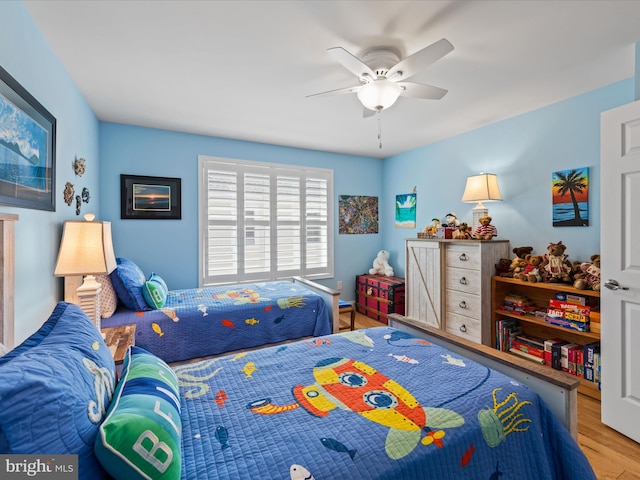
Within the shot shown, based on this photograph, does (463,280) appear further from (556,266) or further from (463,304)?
(556,266)

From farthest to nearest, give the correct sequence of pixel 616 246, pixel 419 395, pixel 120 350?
pixel 616 246 → pixel 120 350 → pixel 419 395

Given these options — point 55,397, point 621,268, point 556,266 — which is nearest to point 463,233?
point 556,266

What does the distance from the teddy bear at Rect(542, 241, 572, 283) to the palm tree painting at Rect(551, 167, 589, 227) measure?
0.77 ft

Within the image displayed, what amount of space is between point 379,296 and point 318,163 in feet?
7.11

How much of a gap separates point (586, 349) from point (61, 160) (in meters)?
4.17

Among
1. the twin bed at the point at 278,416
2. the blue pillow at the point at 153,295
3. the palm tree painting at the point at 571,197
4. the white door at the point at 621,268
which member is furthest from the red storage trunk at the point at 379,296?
the blue pillow at the point at 153,295

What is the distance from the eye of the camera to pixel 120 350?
1.77 meters

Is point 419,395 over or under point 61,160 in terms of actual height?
under

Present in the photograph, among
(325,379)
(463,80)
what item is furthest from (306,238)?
(325,379)

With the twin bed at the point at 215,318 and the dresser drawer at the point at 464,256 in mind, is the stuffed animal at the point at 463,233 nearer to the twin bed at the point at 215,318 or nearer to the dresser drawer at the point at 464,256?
the dresser drawer at the point at 464,256

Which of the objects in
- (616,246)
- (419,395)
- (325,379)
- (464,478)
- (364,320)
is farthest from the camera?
(364,320)

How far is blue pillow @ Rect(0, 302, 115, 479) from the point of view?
619 millimetres

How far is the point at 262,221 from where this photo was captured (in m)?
4.22

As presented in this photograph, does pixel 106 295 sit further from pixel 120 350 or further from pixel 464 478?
pixel 464 478
